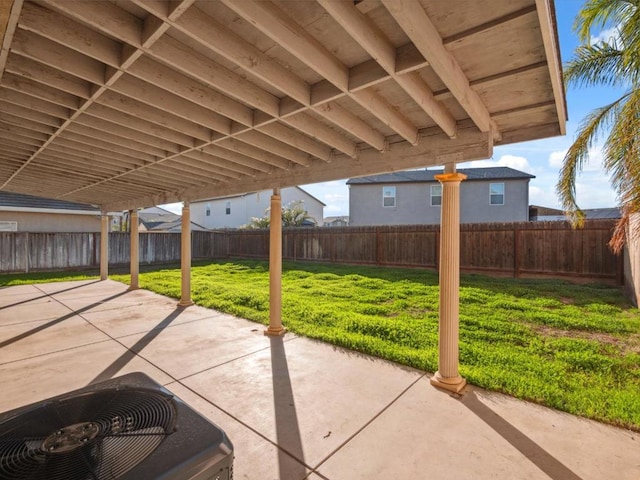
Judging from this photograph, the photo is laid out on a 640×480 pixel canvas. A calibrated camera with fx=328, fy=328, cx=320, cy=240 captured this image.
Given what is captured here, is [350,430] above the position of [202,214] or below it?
below

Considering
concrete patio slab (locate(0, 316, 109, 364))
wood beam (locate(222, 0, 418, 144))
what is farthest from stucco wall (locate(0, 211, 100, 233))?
wood beam (locate(222, 0, 418, 144))

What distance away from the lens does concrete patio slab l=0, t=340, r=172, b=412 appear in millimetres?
3002

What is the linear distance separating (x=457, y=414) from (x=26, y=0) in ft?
13.0

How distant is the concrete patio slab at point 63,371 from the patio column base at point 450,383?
103 inches

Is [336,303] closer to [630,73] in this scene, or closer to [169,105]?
[169,105]

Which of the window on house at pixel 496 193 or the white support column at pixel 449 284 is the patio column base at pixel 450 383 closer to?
the white support column at pixel 449 284

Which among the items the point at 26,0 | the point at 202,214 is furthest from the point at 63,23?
the point at 202,214

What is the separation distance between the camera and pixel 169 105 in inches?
114

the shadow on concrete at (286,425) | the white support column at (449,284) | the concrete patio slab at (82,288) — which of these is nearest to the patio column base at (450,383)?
the white support column at (449,284)

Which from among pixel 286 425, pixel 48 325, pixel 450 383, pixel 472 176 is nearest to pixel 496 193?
pixel 472 176

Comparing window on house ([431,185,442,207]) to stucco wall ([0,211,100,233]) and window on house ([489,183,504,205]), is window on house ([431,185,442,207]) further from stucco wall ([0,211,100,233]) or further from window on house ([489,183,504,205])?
stucco wall ([0,211,100,233])

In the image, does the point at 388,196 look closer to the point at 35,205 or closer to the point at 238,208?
the point at 238,208

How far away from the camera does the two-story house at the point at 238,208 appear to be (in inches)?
907

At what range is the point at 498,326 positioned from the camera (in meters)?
4.75
